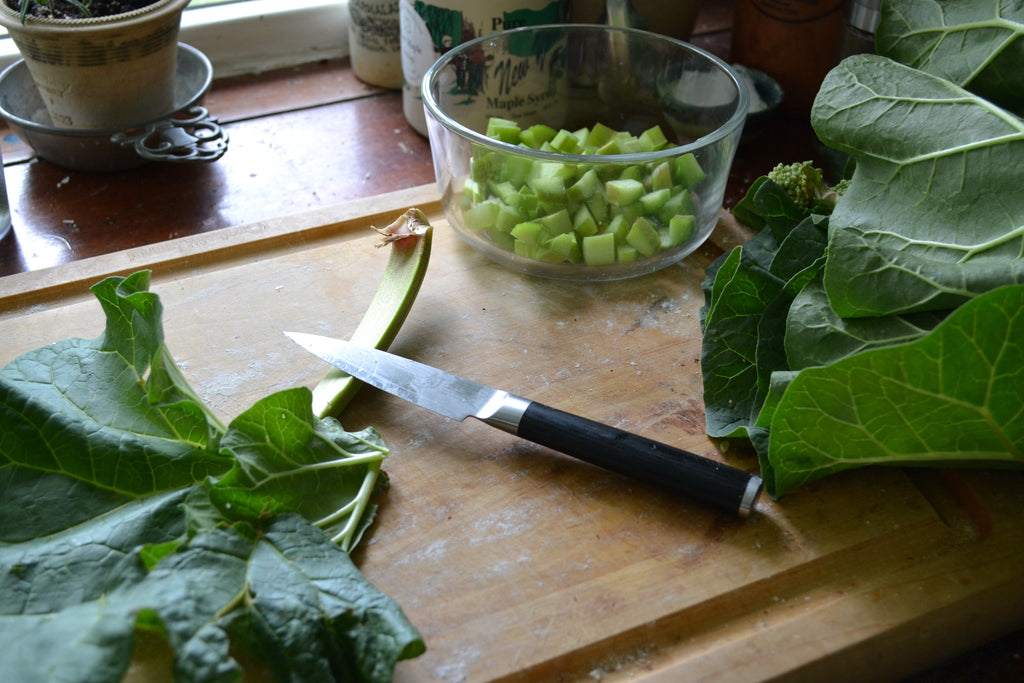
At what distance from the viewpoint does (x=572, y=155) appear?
3.39 ft

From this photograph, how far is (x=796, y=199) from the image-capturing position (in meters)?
1.10

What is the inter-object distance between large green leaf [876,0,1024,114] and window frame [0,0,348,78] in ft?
3.44

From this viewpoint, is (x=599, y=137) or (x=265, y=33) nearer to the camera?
(x=599, y=137)

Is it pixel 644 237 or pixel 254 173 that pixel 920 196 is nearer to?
pixel 644 237

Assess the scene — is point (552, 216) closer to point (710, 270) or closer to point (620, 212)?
point (620, 212)

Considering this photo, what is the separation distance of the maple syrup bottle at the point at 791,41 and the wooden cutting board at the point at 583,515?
596mm

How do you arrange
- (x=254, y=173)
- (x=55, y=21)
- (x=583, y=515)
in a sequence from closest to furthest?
(x=583, y=515), (x=55, y=21), (x=254, y=173)

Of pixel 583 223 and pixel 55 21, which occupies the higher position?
pixel 55 21

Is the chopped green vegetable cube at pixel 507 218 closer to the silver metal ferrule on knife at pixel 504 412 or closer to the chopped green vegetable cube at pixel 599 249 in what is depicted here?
the chopped green vegetable cube at pixel 599 249

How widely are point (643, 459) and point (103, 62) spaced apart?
3.09 ft

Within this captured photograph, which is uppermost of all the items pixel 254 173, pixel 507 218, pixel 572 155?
pixel 572 155

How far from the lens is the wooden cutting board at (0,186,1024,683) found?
0.75 m

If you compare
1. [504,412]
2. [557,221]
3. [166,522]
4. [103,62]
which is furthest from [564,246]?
[103,62]

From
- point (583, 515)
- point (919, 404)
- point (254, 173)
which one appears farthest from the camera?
point (254, 173)
